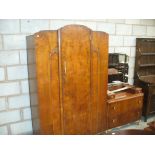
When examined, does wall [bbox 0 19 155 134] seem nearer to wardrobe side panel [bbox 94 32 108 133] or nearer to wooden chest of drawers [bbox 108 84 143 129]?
wardrobe side panel [bbox 94 32 108 133]

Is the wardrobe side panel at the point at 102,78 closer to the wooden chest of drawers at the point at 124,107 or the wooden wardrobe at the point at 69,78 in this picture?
the wooden wardrobe at the point at 69,78

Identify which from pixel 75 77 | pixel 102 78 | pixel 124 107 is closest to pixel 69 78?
pixel 75 77

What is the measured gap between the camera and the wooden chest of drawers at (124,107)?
2.70 meters

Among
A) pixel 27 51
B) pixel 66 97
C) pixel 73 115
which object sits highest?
pixel 27 51

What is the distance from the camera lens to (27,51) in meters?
2.30

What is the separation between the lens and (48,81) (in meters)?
2.04

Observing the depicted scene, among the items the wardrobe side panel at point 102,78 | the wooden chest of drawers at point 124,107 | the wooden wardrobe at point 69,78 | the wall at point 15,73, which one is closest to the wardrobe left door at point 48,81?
the wooden wardrobe at point 69,78

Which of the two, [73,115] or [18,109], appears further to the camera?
[18,109]

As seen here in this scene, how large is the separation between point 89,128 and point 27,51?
53.4 inches

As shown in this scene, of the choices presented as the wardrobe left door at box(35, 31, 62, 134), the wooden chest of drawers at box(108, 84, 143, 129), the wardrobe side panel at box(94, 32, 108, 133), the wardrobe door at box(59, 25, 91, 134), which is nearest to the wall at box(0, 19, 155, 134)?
the wardrobe left door at box(35, 31, 62, 134)
